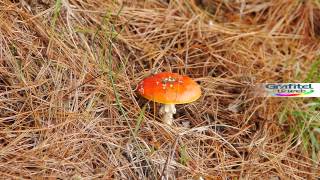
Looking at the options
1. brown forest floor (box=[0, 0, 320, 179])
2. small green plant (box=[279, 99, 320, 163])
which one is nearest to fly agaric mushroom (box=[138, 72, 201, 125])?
brown forest floor (box=[0, 0, 320, 179])

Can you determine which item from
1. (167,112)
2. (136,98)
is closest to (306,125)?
(167,112)

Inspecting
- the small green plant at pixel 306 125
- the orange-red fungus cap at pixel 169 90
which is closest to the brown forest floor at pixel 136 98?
the small green plant at pixel 306 125

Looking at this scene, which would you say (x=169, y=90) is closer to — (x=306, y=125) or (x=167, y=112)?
→ (x=167, y=112)

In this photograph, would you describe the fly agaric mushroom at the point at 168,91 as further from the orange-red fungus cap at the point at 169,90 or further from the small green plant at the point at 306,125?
the small green plant at the point at 306,125

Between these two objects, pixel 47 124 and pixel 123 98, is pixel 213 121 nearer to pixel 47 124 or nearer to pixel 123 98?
pixel 123 98

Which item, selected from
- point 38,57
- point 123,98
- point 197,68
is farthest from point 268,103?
point 38,57

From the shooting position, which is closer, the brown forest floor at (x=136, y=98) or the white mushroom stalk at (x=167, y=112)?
Answer: the brown forest floor at (x=136, y=98)
